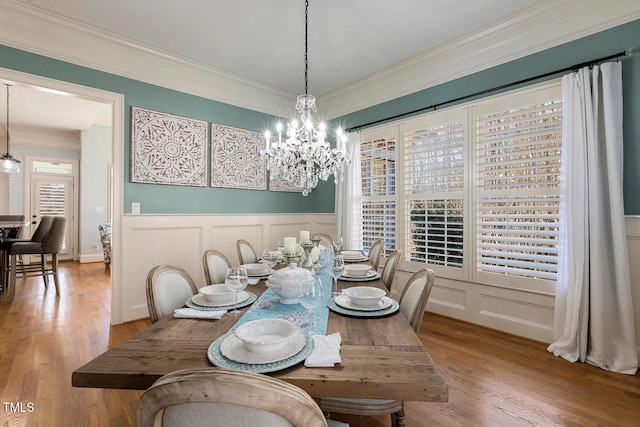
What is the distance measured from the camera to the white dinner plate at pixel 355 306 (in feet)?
4.52

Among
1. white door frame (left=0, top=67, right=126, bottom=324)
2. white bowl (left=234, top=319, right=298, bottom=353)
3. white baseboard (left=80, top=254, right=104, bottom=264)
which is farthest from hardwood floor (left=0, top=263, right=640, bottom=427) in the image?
white baseboard (left=80, top=254, right=104, bottom=264)

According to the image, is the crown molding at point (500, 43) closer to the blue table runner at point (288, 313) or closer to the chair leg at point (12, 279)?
the blue table runner at point (288, 313)

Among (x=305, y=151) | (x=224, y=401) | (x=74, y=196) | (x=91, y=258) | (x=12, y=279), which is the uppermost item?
(x=305, y=151)

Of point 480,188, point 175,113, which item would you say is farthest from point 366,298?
point 175,113

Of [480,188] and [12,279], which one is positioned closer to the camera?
[480,188]

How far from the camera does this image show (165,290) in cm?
154

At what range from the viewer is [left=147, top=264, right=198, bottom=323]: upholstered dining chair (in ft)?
4.72

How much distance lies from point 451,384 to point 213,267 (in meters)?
1.84

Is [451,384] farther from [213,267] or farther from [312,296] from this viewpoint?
[213,267]

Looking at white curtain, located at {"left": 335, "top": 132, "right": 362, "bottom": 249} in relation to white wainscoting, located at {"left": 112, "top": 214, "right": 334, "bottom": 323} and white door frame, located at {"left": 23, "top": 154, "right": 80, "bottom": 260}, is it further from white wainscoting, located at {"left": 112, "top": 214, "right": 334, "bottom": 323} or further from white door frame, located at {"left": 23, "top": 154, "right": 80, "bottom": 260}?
white door frame, located at {"left": 23, "top": 154, "right": 80, "bottom": 260}

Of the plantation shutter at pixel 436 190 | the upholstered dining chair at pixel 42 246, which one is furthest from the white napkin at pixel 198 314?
the upholstered dining chair at pixel 42 246

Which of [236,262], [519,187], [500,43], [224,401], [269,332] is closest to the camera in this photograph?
[224,401]

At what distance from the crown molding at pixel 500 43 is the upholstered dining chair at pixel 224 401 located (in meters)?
3.32

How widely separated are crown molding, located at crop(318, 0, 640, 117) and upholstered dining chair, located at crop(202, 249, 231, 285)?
2.79m
